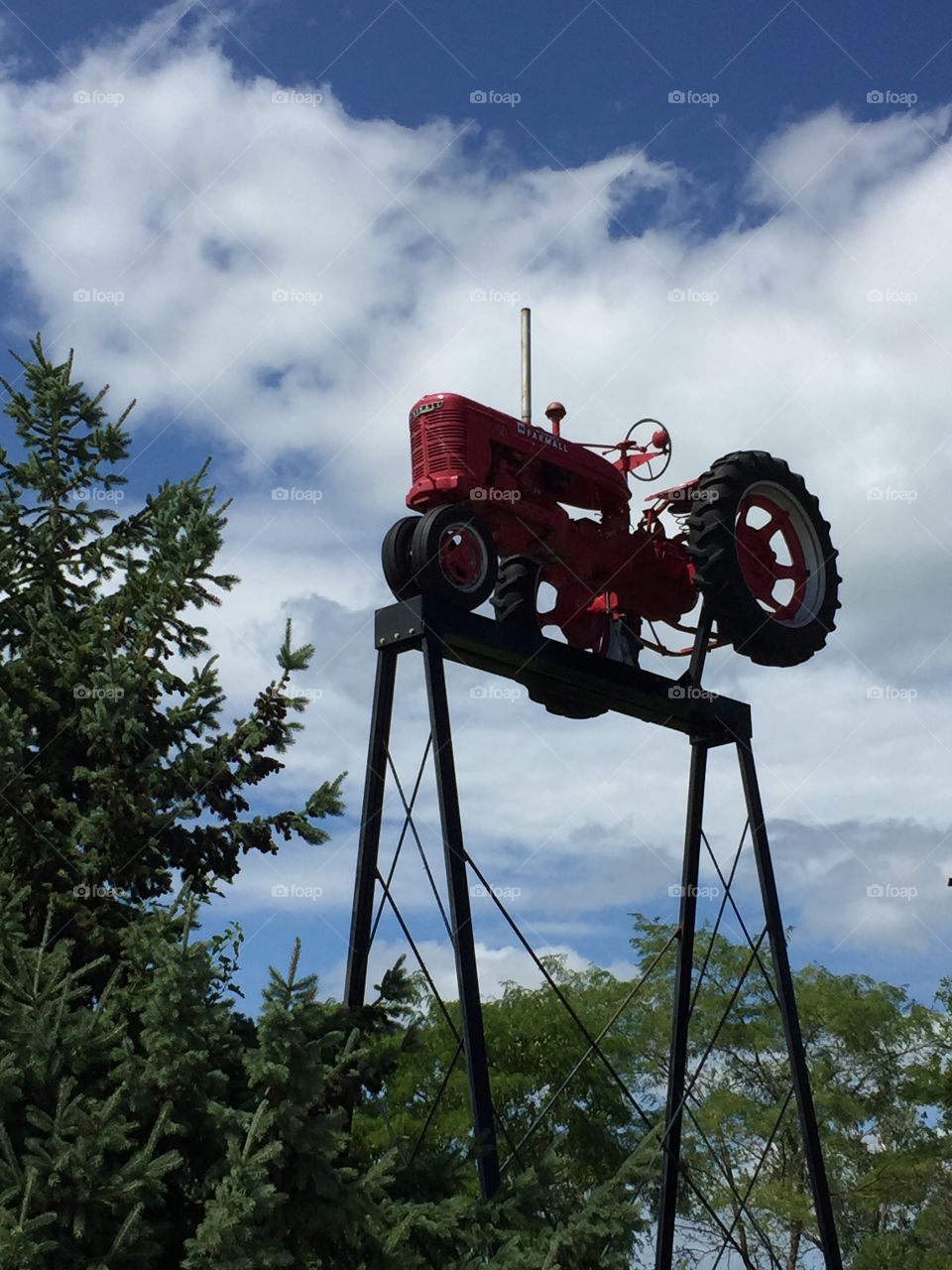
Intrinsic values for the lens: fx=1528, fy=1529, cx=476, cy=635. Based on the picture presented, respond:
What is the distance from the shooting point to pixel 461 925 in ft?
29.7

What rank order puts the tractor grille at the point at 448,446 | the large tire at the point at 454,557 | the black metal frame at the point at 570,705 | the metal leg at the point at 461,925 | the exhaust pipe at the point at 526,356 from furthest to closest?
the exhaust pipe at the point at 526,356 < the tractor grille at the point at 448,446 < the large tire at the point at 454,557 < the black metal frame at the point at 570,705 < the metal leg at the point at 461,925

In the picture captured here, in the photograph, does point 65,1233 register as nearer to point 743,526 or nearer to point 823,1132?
point 743,526

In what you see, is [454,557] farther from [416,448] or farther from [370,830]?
[370,830]

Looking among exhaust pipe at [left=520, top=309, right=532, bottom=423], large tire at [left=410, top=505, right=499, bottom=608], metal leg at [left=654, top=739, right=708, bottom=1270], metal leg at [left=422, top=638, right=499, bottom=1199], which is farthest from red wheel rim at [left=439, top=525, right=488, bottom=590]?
metal leg at [left=654, top=739, right=708, bottom=1270]

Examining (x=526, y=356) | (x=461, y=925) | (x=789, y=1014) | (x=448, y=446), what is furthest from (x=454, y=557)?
(x=789, y=1014)

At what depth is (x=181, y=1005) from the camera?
771 cm

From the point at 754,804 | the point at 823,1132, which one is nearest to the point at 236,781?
the point at 754,804

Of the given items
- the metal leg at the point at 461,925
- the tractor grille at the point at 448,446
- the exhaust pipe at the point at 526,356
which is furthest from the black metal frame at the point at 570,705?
the exhaust pipe at the point at 526,356

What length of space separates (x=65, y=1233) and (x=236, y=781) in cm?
374

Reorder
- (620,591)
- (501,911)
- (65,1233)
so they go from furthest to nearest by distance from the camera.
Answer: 1. (620,591)
2. (501,911)
3. (65,1233)

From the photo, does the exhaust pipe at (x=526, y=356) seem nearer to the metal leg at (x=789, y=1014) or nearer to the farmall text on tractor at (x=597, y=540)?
the farmall text on tractor at (x=597, y=540)

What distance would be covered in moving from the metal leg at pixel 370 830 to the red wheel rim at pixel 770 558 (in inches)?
135

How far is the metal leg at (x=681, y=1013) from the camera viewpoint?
11094 mm

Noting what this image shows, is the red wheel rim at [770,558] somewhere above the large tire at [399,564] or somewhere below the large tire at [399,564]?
above
